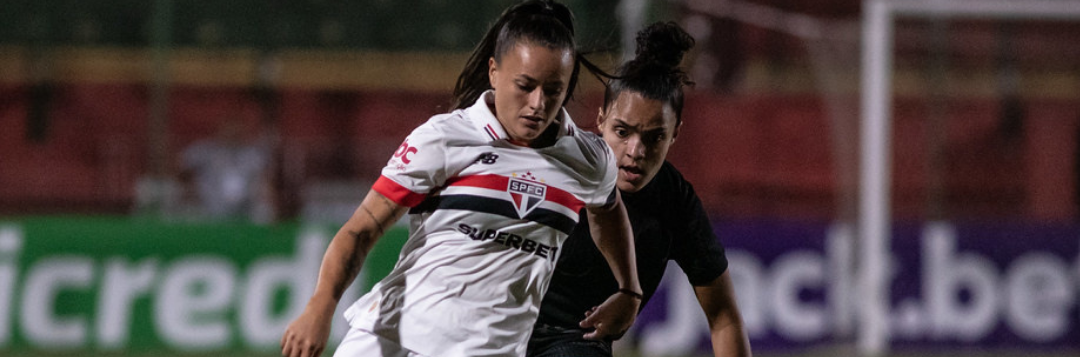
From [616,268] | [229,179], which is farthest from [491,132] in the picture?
[229,179]

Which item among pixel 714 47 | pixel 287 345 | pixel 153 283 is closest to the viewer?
pixel 287 345

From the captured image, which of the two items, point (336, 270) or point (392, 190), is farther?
point (392, 190)

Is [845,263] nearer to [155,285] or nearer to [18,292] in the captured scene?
[155,285]

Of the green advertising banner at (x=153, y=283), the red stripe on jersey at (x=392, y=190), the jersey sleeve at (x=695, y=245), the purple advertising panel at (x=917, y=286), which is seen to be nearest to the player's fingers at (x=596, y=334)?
the jersey sleeve at (x=695, y=245)

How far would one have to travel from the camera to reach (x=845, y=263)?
30.6ft

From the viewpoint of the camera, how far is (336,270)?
2.86 meters

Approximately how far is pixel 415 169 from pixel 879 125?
6.62 metres

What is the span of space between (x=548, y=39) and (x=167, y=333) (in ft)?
19.2

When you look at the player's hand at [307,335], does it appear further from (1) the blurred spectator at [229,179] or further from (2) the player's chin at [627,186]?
(1) the blurred spectator at [229,179]

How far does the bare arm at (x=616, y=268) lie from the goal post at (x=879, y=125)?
563 cm

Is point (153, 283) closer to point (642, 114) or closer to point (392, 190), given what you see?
point (642, 114)

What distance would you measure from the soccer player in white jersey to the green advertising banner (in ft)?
17.6

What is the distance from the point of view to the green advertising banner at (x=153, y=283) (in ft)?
26.7

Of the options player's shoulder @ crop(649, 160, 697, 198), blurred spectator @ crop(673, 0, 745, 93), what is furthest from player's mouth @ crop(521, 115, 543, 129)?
blurred spectator @ crop(673, 0, 745, 93)
